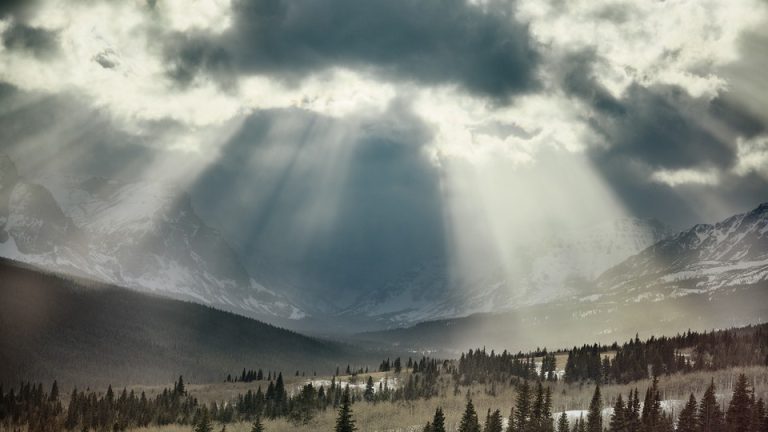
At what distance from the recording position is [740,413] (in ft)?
428

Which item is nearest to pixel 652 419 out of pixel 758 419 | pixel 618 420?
pixel 618 420

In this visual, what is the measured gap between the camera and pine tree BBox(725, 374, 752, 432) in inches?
5074

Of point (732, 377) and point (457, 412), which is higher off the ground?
point (732, 377)

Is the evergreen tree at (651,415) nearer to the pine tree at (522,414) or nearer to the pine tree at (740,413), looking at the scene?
the pine tree at (740,413)

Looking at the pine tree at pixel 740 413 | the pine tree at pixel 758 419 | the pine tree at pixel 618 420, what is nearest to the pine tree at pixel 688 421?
the pine tree at pixel 740 413

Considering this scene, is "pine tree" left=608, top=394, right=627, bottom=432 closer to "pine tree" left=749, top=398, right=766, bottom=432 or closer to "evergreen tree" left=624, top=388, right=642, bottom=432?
"evergreen tree" left=624, top=388, right=642, bottom=432

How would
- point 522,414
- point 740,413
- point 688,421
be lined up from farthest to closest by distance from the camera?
1. point 522,414
2. point 688,421
3. point 740,413

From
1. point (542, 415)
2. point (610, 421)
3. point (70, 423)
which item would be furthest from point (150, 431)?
point (610, 421)

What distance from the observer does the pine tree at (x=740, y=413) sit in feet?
423

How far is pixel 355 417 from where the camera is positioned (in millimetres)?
195500

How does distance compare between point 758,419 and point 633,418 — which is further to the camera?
point 633,418

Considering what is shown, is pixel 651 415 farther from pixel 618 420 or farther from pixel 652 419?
pixel 618 420

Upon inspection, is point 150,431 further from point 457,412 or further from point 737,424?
point 737,424

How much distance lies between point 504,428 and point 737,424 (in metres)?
46.0
